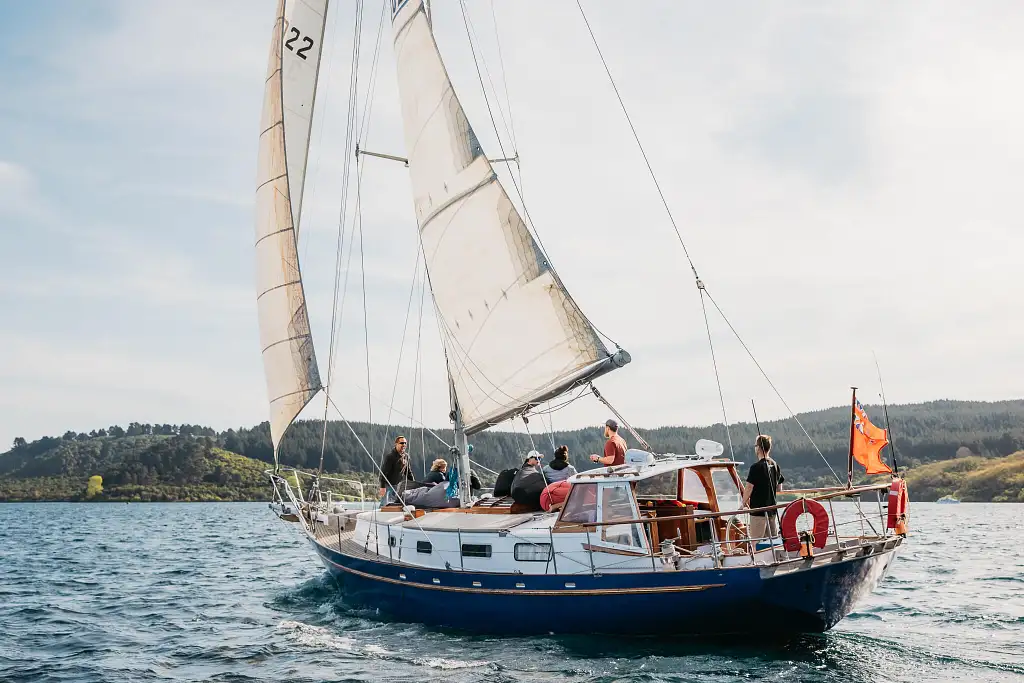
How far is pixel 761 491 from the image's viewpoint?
12.6 m

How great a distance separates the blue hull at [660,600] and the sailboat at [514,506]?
27 mm

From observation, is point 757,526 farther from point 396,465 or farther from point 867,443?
point 396,465

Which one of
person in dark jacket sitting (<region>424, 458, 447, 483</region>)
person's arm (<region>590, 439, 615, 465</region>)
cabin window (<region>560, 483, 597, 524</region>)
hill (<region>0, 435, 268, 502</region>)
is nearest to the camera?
cabin window (<region>560, 483, 597, 524</region>)

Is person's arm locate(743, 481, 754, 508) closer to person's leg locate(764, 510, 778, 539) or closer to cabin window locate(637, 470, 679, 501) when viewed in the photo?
person's leg locate(764, 510, 778, 539)

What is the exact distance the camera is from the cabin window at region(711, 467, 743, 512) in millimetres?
14234

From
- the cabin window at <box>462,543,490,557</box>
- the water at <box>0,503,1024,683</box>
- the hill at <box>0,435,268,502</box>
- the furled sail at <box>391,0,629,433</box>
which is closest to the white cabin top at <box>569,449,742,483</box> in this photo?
the cabin window at <box>462,543,490,557</box>

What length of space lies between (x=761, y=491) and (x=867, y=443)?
1875mm

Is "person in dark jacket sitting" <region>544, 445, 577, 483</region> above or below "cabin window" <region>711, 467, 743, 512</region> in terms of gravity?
above

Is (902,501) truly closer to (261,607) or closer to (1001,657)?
(1001,657)

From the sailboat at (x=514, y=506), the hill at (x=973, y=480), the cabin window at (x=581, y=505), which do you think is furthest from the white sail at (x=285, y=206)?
the hill at (x=973, y=480)

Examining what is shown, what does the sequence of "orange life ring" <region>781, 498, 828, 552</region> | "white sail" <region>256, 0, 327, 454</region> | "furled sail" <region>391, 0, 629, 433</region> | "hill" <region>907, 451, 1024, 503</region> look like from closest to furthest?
1. "orange life ring" <region>781, 498, 828, 552</region>
2. "furled sail" <region>391, 0, 629, 433</region>
3. "white sail" <region>256, 0, 327, 454</region>
4. "hill" <region>907, 451, 1024, 503</region>

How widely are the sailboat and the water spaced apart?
61cm

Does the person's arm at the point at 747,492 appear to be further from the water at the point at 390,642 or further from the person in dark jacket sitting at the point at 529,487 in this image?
the person in dark jacket sitting at the point at 529,487

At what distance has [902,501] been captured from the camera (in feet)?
40.4
